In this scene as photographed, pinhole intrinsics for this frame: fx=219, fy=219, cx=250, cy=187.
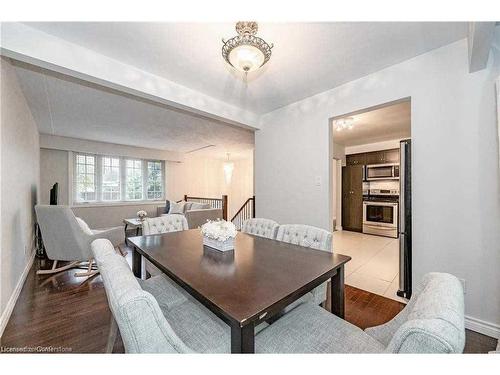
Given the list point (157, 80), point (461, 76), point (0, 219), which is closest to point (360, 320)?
point (461, 76)

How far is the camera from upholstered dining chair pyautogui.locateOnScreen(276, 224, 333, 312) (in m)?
1.56

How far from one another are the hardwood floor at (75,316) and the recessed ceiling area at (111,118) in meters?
2.38

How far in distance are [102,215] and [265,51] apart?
20.0ft

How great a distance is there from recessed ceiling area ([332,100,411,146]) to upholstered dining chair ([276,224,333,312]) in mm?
1868

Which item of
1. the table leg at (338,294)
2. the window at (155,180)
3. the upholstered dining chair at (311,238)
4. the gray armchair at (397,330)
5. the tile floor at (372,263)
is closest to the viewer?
the gray armchair at (397,330)

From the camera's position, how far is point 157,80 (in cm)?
235

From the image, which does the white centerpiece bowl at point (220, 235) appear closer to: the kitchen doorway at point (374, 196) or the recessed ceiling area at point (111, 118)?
the kitchen doorway at point (374, 196)

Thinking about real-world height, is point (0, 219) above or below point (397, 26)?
below

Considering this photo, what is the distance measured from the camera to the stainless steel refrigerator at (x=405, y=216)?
218cm

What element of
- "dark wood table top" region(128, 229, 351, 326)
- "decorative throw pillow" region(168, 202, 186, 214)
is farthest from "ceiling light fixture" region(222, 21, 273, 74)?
"decorative throw pillow" region(168, 202, 186, 214)

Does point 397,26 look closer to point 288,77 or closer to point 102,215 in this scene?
point 288,77

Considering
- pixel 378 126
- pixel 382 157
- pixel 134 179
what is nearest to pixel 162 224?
pixel 378 126

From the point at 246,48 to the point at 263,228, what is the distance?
162 centimetres

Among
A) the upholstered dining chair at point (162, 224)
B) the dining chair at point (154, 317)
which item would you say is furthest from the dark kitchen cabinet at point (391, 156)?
the dining chair at point (154, 317)
